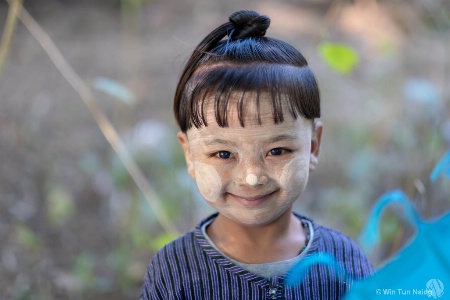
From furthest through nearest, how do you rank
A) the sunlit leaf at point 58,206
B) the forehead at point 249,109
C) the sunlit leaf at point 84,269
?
the sunlit leaf at point 58,206
the sunlit leaf at point 84,269
the forehead at point 249,109

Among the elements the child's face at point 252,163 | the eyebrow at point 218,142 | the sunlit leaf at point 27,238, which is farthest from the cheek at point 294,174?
the sunlit leaf at point 27,238

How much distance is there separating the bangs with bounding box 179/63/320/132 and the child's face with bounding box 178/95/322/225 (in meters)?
0.01

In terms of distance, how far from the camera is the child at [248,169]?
1331 millimetres

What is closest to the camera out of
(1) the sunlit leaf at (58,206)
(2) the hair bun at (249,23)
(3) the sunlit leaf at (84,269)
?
(2) the hair bun at (249,23)

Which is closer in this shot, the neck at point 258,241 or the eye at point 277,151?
the eye at point 277,151

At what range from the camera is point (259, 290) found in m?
1.42

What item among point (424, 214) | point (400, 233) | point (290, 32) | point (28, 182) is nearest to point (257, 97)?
point (424, 214)

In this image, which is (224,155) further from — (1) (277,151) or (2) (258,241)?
(2) (258,241)

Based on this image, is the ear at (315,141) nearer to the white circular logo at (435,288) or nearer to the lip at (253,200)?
the lip at (253,200)

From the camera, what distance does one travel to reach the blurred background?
2461mm

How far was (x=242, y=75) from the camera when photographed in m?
1.33

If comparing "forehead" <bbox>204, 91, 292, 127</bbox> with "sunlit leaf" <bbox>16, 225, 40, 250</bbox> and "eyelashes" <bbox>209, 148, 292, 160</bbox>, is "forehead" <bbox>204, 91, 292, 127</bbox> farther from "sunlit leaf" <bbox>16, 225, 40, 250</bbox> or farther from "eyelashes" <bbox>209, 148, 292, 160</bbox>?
"sunlit leaf" <bbox>16, 225, 40, 250</bbox>

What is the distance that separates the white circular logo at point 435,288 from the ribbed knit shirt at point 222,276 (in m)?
0.17

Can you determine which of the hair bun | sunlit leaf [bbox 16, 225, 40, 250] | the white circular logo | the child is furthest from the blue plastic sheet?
sunlit leaf [bbox 16, 225, 40, 250]
